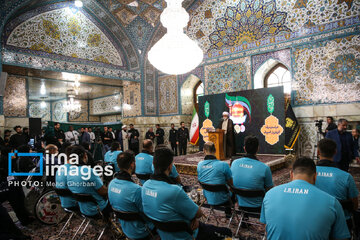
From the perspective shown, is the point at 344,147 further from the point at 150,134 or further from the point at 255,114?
the point at 150,134

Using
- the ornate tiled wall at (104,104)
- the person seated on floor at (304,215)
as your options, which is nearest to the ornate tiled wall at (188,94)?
the ornate tiled wall at (104,104)

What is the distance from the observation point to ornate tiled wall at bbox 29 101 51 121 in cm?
1398

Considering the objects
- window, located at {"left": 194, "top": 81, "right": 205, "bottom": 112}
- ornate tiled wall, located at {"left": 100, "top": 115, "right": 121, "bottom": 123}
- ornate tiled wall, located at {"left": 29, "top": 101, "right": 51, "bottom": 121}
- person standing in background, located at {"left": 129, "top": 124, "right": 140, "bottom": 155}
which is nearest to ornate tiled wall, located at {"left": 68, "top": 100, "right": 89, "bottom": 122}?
ornate tiled wall, located at {"left": 100, "top": 115, "right": 121, "bottom": 123}

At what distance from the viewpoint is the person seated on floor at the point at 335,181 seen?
1.95m

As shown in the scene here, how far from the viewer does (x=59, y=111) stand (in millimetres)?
14336

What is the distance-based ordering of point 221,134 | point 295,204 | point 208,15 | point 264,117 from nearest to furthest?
point 295,204
point 221,134
point 264,117
point 208,15

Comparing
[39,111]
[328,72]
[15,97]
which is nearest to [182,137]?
[328,72]

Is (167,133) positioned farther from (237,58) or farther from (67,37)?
(67,37)

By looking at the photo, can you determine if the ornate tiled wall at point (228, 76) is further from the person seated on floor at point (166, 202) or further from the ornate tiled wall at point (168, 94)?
the person seated on floor at point (166, 202)

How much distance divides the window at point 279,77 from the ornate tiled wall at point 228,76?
27.7 inches

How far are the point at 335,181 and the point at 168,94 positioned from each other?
8381 mm

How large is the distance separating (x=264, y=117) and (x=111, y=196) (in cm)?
620

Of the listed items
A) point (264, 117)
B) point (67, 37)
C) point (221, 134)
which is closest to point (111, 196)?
point (221, 134)

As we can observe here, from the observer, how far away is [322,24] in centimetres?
677
